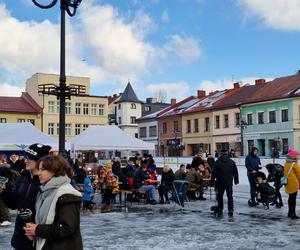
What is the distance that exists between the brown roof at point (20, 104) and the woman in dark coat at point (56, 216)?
5939 centimetres

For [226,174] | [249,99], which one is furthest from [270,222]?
[249,99]

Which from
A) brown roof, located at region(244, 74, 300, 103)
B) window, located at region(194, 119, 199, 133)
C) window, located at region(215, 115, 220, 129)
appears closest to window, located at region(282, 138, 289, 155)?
brown roof, located at region(244, 74, 300, 103)

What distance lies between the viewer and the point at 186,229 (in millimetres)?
9859

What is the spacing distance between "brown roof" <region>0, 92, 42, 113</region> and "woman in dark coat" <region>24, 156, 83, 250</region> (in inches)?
2338

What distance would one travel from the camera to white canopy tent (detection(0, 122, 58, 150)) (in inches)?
785

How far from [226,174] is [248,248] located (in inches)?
159

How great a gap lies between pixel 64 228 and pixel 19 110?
198 ft

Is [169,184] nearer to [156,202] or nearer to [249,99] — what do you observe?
[156,202]

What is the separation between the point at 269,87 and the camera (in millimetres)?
52469

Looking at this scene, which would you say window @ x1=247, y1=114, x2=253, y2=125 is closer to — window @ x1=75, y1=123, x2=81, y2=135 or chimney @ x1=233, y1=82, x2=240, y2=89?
chimney @ x1=233, y1=82, x2=240, y2=89

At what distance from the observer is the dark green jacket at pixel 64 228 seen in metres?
3.19

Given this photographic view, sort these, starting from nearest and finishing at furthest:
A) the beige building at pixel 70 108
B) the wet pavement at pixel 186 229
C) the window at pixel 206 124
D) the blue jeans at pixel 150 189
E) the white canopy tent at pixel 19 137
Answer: the wet pavement at pixel 186 229
the blue jeans at pixel 150 189
the white canopy tent at pixel 19 137
the window at pixel 206 124
the beige building at pixel 70 108

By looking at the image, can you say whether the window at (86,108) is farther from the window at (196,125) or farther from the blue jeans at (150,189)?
the blue jeans at (150,189)

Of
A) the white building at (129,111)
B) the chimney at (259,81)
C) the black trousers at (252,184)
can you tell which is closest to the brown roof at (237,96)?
the chimney at (259,81)
